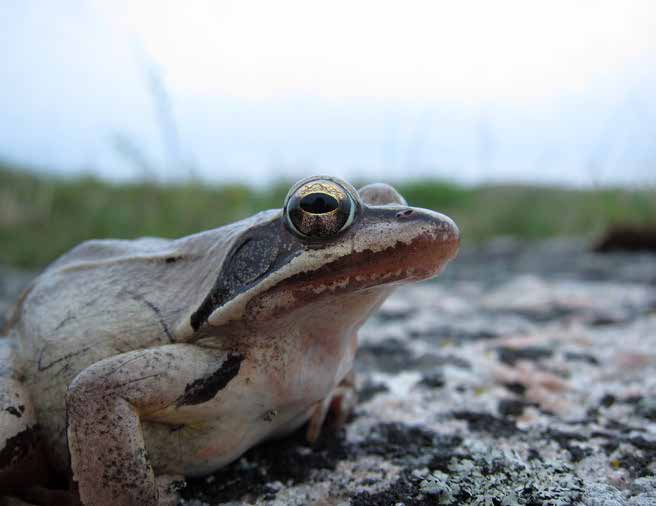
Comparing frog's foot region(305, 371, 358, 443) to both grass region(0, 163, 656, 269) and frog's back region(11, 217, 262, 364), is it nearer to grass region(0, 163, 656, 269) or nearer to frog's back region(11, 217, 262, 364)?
frog's back region(11, 217, 262, 364)

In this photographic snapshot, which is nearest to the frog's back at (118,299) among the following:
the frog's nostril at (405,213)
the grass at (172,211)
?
the frog's nostril at (405,213)

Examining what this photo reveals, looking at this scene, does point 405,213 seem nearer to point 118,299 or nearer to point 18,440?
point 118,299

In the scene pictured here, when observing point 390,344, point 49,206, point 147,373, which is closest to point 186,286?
point 147,373

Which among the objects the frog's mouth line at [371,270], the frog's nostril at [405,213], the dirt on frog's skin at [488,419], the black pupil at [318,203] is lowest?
the dirt on frog's skin at [488,419]

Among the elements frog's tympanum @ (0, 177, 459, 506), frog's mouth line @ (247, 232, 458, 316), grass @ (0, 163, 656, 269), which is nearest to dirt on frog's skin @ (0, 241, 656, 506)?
frog's tympanum @ (0, 177, 459, 506)

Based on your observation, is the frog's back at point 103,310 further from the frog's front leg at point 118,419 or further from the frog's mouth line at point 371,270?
the frog's mouth line at point 371,270
